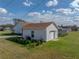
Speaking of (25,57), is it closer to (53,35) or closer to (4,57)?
(4,57)

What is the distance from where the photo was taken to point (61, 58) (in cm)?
1831

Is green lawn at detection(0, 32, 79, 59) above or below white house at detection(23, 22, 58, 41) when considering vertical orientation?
below

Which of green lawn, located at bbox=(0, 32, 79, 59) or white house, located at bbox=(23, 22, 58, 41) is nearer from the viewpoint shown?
green lawn, located at bbox=(0, 32, 79, 59)

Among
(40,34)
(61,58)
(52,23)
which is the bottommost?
(61,58)

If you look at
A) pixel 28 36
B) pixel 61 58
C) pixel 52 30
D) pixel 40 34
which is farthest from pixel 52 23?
pixel 61 58

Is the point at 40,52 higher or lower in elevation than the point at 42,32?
lower

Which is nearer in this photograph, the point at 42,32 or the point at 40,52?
the point at 40,52

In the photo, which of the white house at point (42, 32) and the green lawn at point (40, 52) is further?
the white house at point (42, 32)

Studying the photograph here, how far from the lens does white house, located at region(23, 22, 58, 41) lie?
31.4 metres

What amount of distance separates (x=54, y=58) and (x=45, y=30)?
13558 mm

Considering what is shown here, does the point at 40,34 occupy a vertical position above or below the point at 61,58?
above

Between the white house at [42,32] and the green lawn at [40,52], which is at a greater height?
the white house at [42,32]

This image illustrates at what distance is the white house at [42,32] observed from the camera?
103ft

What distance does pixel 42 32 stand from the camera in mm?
31641
